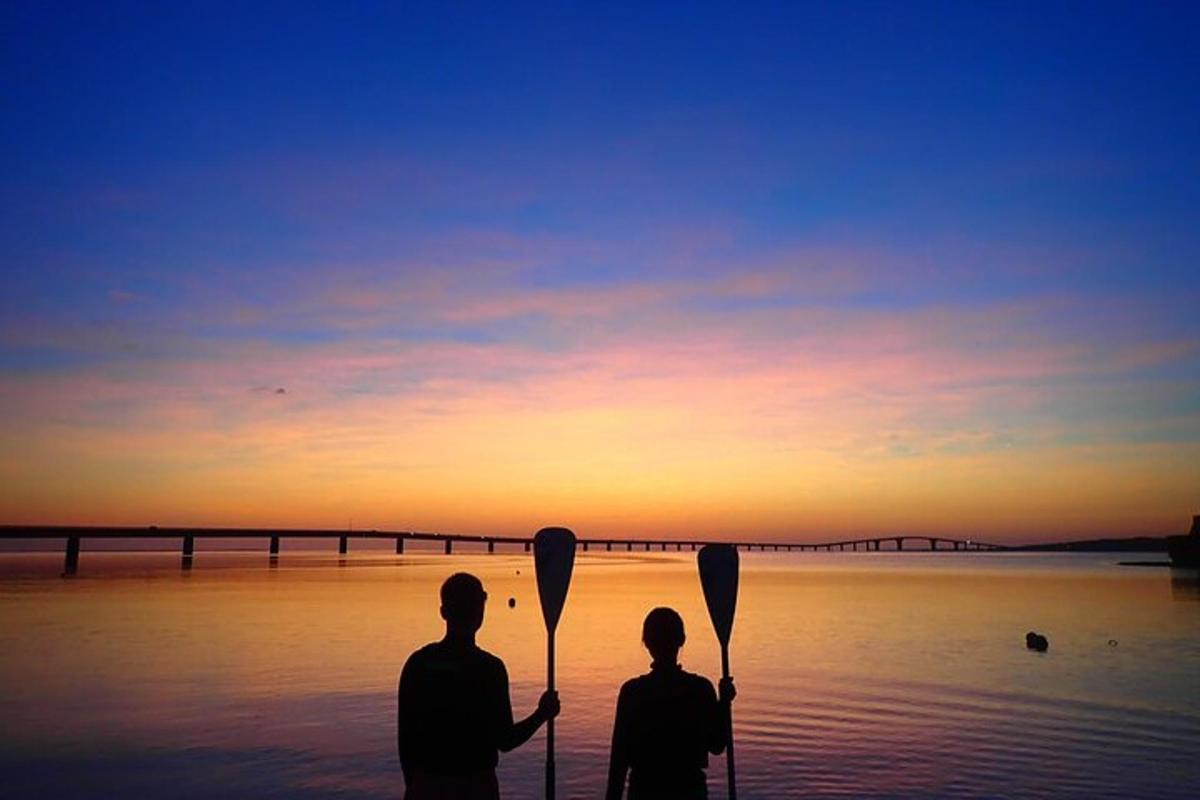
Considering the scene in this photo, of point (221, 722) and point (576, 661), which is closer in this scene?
point (221, 722)

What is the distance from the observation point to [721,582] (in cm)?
894

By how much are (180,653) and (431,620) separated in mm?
12130

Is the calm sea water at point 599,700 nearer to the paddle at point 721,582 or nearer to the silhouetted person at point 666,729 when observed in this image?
the paddle at point 721,582

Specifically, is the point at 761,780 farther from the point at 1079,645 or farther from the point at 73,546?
the point at 73,546

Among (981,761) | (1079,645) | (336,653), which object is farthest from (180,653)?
(1079,645)

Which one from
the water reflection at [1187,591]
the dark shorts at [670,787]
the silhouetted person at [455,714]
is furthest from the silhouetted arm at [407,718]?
the water reflection at [1187,591]

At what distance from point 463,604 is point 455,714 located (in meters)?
0.62

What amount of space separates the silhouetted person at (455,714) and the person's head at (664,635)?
36.2 inches

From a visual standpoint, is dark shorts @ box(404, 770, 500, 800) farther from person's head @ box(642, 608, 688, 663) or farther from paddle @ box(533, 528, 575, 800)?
paddle @ box(533, 528, 575, 800)

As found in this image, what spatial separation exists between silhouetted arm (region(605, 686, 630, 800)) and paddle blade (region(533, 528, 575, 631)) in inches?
99.8

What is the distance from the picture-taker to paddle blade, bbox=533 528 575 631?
894 cm

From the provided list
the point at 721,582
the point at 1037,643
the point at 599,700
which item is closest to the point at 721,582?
the point at 721,582

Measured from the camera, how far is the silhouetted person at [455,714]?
6090mm

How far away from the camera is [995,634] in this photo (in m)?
34.2
